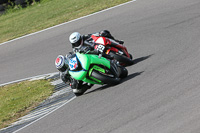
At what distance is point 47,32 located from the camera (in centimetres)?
1772

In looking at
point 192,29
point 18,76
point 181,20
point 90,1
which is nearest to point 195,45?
point 192,29

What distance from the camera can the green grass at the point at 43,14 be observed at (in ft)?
61.7

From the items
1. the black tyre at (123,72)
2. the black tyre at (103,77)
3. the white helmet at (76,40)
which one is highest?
the white helmet at (76,40)

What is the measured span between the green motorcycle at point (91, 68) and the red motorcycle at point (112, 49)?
1.02 m

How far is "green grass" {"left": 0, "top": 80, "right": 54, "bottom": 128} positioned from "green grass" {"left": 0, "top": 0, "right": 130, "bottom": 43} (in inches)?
229

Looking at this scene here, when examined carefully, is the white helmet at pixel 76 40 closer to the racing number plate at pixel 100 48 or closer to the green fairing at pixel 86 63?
the racing number plate at pixel 100 48

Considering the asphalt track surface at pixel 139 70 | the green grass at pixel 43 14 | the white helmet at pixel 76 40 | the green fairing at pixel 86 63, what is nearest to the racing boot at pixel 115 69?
the green fairing at pixel 86 63

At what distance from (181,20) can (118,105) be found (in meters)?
6.24

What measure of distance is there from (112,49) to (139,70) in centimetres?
103

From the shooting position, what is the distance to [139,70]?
422 inches

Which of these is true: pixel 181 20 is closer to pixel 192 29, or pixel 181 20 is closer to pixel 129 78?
pixel 192 29

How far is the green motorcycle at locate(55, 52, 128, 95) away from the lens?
9.76 m

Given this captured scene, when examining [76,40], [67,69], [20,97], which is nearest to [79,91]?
[67,69]

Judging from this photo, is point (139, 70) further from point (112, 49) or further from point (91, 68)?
point (91, 68)
